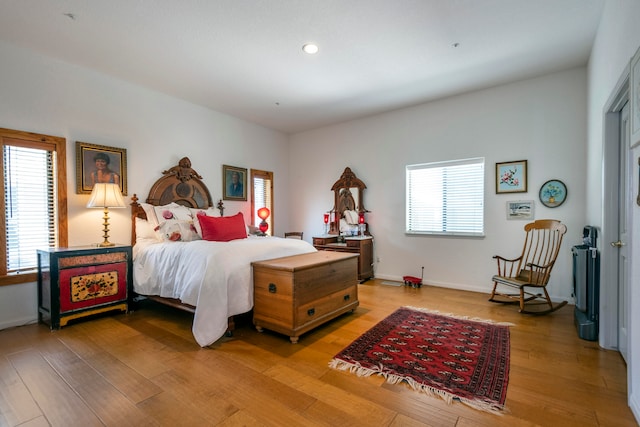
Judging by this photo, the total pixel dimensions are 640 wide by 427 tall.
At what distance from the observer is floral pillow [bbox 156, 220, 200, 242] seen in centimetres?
366

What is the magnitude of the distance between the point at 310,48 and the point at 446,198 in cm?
300

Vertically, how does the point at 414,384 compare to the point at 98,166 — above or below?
below

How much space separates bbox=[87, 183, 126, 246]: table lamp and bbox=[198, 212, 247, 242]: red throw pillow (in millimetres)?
930

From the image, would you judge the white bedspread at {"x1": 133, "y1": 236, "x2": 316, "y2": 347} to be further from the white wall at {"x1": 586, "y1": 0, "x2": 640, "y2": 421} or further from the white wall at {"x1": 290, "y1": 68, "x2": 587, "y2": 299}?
the white wall at {"x1": 586, "y1": 0, "x2": 640, "y2": 421}

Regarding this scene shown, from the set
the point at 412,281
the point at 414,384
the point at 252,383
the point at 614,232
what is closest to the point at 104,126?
the point at 252,383

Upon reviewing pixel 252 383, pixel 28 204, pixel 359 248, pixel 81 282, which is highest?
pixel 28 204

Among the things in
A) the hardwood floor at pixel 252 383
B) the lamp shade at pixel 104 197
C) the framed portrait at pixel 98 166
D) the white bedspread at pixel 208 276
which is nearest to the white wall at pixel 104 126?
the framed portrait at pixel 98 166

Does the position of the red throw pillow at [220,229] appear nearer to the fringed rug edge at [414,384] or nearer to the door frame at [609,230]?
the fringed rug edge at [414,384]

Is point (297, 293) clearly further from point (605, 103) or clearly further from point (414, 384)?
point (605, 103)

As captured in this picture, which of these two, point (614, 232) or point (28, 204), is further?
point (28, 204)

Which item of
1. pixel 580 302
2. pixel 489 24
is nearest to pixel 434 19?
pixel 489 24

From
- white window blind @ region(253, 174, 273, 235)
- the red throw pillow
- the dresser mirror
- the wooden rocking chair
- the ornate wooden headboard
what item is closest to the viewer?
the wooden rocking chair

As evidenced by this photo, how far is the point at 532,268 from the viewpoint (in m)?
3.63

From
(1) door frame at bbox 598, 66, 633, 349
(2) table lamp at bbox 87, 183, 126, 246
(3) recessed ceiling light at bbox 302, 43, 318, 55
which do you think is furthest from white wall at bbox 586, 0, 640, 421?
(2) table lamp at bbox 87, 183, 126, 246
